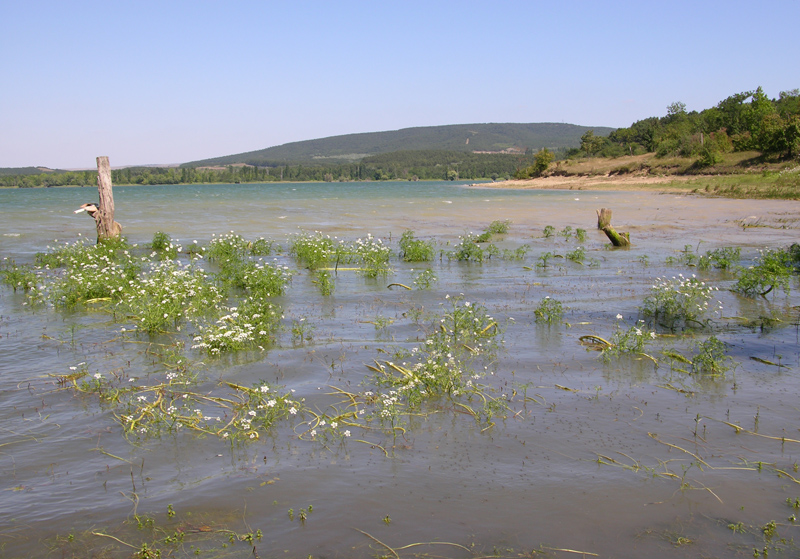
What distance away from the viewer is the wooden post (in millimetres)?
15672

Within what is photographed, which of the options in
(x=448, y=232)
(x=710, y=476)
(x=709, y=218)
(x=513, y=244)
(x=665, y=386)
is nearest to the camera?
(x=710, y=476)

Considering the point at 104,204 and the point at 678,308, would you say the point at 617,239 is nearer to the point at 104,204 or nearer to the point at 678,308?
the point at 678,308

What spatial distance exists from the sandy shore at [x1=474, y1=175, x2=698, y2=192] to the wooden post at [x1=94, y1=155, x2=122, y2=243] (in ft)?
152

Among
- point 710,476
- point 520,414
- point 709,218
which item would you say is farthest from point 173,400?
point 709,218

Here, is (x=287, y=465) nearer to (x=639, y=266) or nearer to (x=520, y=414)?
(x=520, y=414)

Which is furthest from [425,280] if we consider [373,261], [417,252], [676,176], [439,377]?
[676,176]

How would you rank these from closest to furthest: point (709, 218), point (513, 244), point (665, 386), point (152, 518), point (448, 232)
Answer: point (152, 518) < point (665, 386) < point (513, 244) < point (448, 232) < point (709, 218)

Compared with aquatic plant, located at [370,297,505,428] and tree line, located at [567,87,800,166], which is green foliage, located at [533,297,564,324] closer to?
aquatic plant, located at [370,297,505,428]

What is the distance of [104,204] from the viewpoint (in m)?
15.8

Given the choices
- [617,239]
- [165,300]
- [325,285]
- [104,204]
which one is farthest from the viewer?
[617,239]

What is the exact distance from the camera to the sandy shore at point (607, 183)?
5750 cm

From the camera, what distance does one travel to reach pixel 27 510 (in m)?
4.17

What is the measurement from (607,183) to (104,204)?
61.7m

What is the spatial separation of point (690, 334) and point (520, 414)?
403 centimetres
